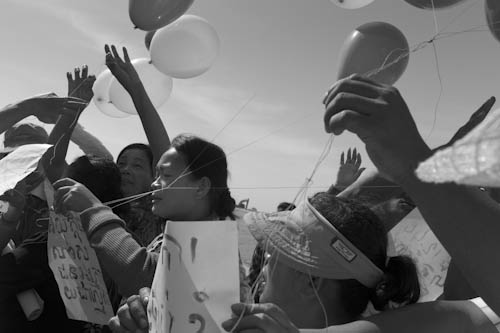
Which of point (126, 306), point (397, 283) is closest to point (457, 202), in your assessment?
point (397, 283)

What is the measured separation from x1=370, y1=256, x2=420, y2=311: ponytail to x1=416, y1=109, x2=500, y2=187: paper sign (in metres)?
0.71

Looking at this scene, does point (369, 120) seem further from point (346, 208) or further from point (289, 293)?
point (289, 293)

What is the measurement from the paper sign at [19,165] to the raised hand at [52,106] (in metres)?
0.46

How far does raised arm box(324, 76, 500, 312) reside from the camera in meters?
0.75

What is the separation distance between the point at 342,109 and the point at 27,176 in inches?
56.1

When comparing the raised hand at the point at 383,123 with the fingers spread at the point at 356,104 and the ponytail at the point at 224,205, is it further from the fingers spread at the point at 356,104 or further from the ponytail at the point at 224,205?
the ponytail at the point at 224,205

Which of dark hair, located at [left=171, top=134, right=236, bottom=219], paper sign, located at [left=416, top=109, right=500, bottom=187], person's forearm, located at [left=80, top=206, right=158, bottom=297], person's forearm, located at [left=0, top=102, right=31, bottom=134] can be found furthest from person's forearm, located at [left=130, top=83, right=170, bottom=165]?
paper sign, located at [left=416, top=109, right=500, bottom=187]

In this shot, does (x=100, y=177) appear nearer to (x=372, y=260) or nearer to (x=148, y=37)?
(x=148, y=37)

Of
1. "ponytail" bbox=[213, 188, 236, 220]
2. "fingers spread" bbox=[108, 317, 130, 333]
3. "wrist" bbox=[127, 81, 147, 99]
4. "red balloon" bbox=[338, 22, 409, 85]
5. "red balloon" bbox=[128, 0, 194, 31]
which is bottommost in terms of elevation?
"ponytail" bbox=[213, 188, 236, 220]

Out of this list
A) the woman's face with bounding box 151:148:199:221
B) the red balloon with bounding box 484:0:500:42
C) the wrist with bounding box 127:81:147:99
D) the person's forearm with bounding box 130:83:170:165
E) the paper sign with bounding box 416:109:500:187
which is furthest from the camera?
the wrist with bounding box 127:81:147:99

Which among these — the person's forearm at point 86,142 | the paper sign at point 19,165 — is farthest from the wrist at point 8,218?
the person's forearm at point 86,142

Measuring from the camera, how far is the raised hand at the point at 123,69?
270 centimetres

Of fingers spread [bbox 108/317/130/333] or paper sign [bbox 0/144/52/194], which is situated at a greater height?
paper sign [bbox 0/144/52/194]

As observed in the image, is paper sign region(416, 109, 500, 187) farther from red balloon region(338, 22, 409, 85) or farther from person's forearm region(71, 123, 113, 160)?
person's forearm region(71, 123, 113, 160)
